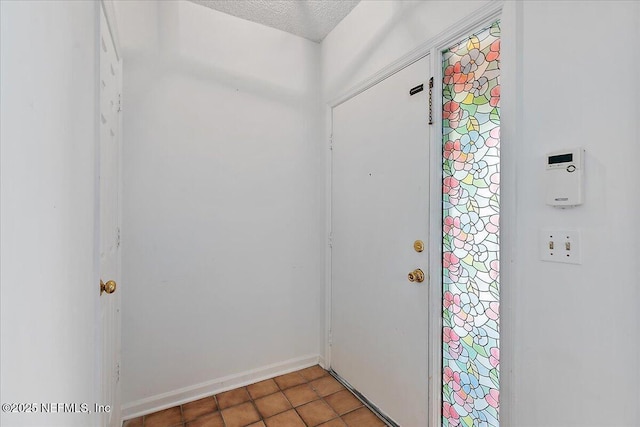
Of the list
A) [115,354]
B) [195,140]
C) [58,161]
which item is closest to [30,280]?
[58,161]

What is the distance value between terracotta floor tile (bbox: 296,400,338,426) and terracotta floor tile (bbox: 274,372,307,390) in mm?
244

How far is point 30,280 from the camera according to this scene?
0.63m

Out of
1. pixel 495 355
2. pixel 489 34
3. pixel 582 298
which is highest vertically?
pixel 489 34

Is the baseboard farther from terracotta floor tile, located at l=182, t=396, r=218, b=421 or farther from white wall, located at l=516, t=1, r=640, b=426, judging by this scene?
white wall, located at l=516, t=1, r=640, b=426

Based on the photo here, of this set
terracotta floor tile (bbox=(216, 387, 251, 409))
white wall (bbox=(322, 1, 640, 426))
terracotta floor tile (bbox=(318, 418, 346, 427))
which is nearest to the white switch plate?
white wall (bbox=(322, 1, 640, 426))

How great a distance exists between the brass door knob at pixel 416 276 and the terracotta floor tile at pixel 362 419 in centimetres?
89

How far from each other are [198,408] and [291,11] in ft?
8.79

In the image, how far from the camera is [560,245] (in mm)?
977

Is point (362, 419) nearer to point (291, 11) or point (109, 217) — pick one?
point (109, 217)

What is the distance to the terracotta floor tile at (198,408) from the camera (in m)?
1.76

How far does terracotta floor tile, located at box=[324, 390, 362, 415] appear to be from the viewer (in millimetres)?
1809

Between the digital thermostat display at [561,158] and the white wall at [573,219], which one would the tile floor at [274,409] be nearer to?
the white wall at [573,219]

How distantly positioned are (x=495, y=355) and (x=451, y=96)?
1.18m

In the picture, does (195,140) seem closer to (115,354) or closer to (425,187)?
(115,354)
